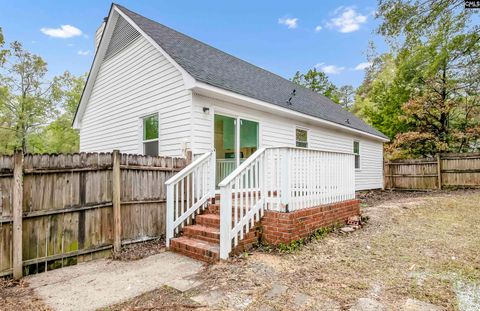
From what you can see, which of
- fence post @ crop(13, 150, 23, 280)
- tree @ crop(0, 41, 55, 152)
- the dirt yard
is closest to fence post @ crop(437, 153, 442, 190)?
the dirt yard

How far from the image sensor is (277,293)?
314cm

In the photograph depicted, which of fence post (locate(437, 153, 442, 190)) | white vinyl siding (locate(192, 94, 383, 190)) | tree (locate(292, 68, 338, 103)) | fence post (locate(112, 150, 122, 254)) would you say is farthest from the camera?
tree (locate(292, 68, 338, 103))

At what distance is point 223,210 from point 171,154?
3297mm

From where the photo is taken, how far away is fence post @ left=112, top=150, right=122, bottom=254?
16.1 ft

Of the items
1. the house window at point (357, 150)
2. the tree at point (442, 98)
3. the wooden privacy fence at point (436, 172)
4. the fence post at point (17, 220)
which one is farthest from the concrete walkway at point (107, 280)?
the tree at point (442, 98)

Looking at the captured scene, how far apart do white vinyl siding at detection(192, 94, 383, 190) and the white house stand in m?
0.03

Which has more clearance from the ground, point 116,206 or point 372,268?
point 116,206

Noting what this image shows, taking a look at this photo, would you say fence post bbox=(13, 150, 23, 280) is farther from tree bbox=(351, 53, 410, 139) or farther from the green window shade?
tree bbox=(351, 53, 410, 139)

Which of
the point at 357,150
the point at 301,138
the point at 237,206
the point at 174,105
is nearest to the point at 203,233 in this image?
the point at 237,206

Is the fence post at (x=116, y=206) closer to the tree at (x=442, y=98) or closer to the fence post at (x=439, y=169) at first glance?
the fence post at (x=439, y=169)

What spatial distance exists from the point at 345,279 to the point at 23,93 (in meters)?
23.6

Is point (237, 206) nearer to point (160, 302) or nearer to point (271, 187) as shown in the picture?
point (271, 187)

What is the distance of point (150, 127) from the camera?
26.1ft

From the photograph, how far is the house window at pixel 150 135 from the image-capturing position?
772 cm
